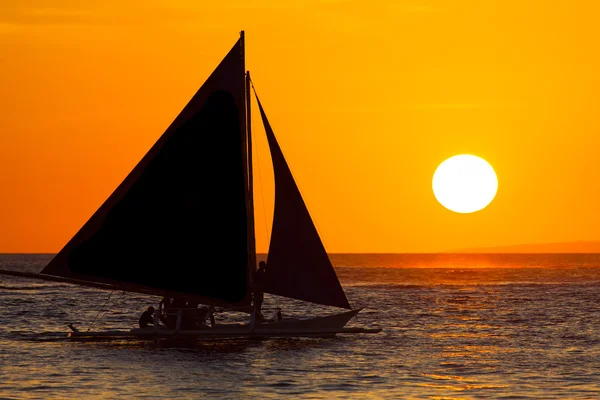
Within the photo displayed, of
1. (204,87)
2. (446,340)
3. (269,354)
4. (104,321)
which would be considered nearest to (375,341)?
(446,340)

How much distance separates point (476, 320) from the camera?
2229 inches

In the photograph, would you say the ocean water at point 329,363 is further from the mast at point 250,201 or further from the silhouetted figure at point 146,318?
the mast at point 250,201

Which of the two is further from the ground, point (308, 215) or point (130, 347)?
point (308, 215)

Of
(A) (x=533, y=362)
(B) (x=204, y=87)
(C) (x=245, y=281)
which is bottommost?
(A) (x=533, y=362)

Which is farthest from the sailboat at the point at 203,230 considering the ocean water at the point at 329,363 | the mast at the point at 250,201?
the ocean water at the point at 329,363

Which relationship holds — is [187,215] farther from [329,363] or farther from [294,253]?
[329,363]

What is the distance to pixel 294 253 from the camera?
38094 millimetres

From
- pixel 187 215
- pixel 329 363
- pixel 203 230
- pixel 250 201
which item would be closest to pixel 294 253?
pixel 250 201

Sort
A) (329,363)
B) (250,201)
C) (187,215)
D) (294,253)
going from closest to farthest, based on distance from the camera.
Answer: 1. (329,363)
2. (250,201)
3. (294,253)
4. (187,215)

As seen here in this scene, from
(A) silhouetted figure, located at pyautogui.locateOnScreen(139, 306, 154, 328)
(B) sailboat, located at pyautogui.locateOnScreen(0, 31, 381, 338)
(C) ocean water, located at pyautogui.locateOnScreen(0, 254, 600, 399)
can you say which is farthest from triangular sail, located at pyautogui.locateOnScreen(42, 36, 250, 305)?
(C) ocean water, located at pyautogui.locateOnScreen(0, 254, 600, 399)

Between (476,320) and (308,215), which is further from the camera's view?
(476,320)

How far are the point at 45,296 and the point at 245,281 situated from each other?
42141 millimetres

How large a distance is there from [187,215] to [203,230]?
71 centimetres

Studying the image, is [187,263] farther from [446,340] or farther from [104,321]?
[104,321]
